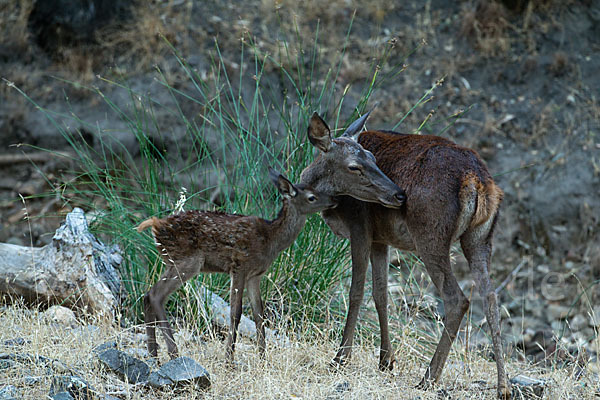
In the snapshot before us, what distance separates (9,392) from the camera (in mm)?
4574

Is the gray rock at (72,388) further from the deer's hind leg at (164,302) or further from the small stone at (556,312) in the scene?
the small stone at (556,312)

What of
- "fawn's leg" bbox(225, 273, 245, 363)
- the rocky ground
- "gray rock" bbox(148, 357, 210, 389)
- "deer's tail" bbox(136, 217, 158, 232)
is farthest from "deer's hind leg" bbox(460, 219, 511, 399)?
the rocky ground

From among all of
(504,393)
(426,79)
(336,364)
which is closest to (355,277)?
(336,364)

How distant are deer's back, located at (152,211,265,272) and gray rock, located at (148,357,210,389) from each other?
0.80 m

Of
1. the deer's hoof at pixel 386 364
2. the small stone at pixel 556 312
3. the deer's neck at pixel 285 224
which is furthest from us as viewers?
the small stone at pixel 556 312

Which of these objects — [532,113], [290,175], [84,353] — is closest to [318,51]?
[532,113]

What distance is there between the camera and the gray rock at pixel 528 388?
5.22m

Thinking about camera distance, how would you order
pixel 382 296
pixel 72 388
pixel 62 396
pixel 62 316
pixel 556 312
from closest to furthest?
pixel 62 396 < pixel 72 388 < pixel 382 296 < pixel 62 316 < pixel 556 312

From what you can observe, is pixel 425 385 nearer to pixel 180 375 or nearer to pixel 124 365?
pixel 180 375

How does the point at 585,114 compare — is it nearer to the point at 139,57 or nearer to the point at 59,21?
the point at 139,57

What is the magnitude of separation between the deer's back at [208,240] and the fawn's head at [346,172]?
668 millimetres

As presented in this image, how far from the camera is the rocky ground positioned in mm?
11977

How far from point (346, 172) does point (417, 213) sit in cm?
63

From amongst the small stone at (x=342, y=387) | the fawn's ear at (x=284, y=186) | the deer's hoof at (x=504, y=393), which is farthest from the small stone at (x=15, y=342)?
the deer's hoof at (x=504, y=393)
